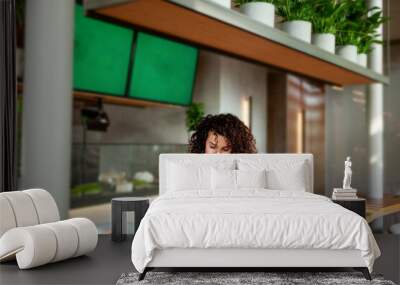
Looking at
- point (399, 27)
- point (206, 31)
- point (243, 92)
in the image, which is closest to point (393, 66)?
point (399, 27)

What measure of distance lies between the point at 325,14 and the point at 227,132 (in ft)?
4.84

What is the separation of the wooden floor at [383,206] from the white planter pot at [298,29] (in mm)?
1971

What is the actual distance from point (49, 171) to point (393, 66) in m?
4.14

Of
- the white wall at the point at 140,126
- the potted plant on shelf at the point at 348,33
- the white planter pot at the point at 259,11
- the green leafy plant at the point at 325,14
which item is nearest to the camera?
the white planter pot at the point at 259,11

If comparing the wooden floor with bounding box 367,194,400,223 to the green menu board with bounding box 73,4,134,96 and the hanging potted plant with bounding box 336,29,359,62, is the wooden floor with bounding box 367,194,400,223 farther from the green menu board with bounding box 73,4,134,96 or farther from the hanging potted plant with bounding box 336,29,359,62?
the green menu board with bounding box 73,4,134,96

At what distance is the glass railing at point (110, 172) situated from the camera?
654 cm

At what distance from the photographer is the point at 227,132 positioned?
5.14 metres

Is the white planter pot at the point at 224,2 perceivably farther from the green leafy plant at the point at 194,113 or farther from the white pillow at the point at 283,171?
the green leafy plant at the point at 194,113

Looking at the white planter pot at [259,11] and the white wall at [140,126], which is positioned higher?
the white planter pot at [259,11]

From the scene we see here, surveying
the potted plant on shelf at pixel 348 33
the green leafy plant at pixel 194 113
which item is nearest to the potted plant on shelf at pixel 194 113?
the green leafy plant at pixel 194 113

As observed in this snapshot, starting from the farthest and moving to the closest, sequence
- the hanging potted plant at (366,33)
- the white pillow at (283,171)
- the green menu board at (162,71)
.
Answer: the green menu board at (162,71)
the hanging potted plant at (366,33)
the white pillow at (283,171)

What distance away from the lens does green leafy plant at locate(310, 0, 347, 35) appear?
506cm

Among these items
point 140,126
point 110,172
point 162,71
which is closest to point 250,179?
point 110,172

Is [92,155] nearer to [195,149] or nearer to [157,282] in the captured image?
[195,149]
